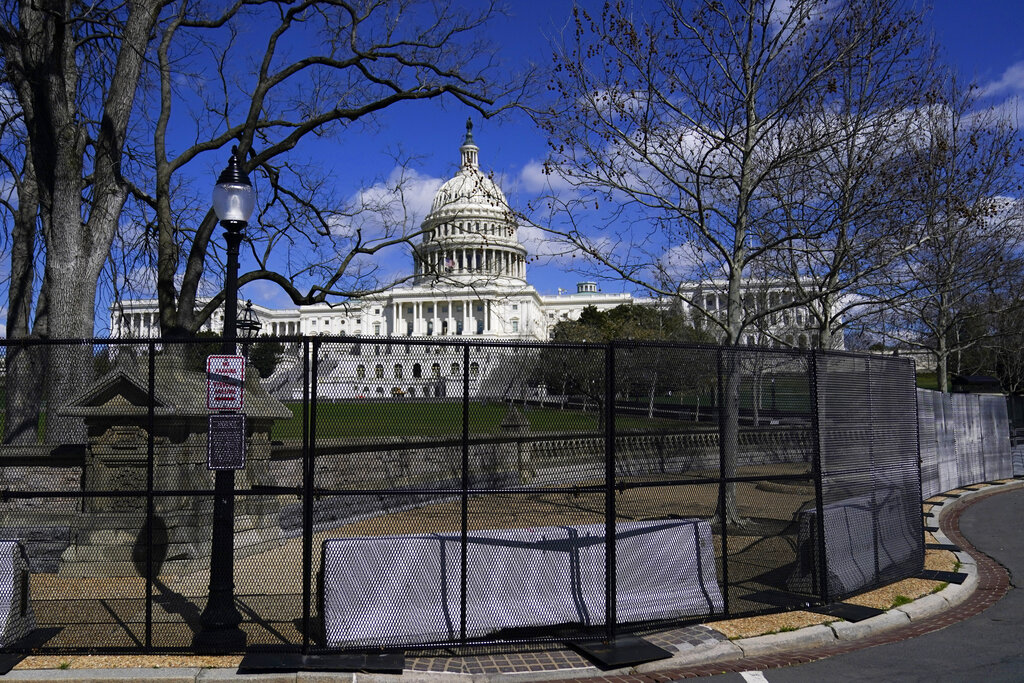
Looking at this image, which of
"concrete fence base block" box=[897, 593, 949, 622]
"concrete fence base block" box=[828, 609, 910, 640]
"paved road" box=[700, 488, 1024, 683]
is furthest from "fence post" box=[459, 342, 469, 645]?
"concrete fence base block" box=[897, 593, 949, 622]

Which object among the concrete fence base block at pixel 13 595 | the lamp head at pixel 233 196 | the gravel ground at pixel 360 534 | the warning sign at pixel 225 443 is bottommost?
the gravel ground at pixel 360 534

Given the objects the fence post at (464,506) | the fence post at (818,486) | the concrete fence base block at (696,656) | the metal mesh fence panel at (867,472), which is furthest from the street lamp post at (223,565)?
the metal mesh fence panel at (867,472)

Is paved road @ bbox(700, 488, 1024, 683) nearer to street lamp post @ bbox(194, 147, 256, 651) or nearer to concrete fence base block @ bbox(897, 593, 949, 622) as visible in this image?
concrete fence base block @ bbox(897, 593, 949, 622)

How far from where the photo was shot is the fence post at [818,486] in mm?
8547

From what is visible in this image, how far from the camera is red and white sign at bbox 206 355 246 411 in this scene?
686 centimetres

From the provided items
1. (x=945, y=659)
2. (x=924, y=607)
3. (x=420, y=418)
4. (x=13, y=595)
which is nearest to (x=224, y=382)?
(x=420, y=418)

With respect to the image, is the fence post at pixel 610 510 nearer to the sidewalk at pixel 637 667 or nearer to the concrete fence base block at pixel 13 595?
the sidewalk at pixel 637 667

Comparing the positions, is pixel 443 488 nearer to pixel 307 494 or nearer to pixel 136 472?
pixel 307 494

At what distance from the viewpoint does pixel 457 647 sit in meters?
7.17

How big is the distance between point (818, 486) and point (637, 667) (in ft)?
10.6

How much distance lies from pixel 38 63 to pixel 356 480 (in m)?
10.6

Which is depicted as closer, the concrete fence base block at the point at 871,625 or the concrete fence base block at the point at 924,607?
the concrete fence base block at the point at 871,625

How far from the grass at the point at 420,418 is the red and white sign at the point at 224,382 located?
833 millimetres

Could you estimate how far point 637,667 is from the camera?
22.3 feet
